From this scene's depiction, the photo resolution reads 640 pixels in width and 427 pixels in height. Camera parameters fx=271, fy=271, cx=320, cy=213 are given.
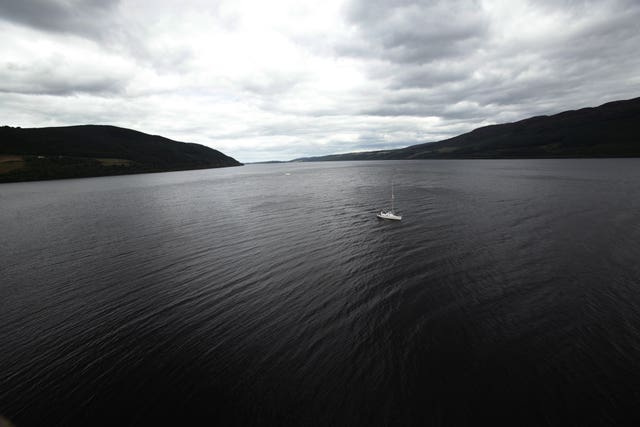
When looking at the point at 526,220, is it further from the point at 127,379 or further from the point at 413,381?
the point at 127,379

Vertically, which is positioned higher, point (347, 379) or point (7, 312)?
point (7, 312)

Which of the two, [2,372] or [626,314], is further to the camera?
[626,314]

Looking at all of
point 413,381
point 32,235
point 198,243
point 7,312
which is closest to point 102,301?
point 7,312

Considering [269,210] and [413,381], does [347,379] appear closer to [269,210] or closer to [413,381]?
[413,381]

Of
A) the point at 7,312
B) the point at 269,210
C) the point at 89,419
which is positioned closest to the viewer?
the point at 89,419

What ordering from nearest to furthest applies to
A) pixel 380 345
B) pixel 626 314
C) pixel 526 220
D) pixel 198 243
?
pixel 380 345
pixel 626 314
pixel 198 243
pixel 526 220

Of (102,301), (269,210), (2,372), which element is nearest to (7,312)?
(102,301)
